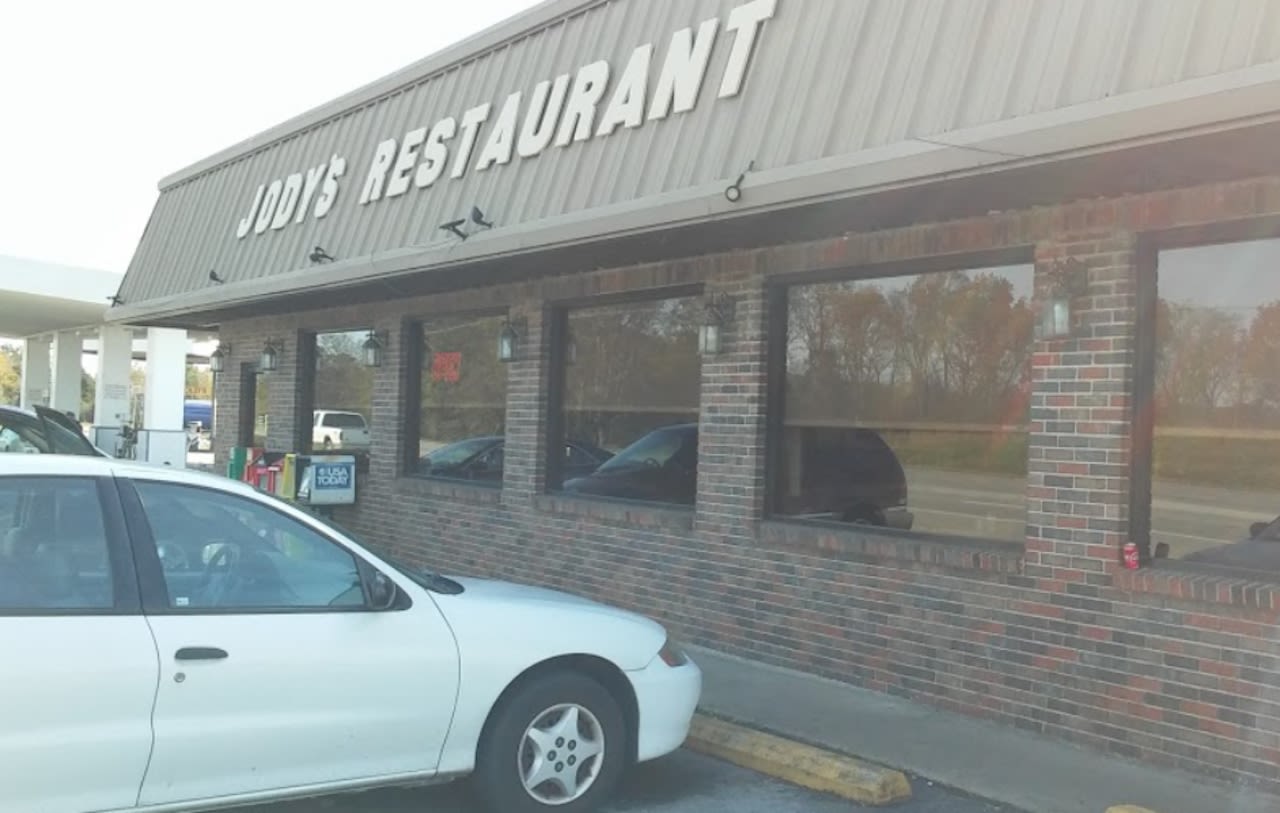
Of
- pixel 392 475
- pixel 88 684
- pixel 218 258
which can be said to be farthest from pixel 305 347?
pixel 88 684

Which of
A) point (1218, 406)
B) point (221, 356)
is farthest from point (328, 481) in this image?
point (1218, 406)

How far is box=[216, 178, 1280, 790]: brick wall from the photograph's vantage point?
5.52 m

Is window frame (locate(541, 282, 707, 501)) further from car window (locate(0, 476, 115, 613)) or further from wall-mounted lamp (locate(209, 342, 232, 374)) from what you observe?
wall-mounted lamp (locate(209, 342, 232, 374))

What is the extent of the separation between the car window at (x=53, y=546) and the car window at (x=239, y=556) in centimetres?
20

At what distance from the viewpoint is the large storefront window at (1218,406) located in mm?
5668

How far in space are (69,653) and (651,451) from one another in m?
5.53

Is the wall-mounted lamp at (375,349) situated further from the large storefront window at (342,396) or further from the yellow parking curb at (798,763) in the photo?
the yellow parking curb at (798,763)

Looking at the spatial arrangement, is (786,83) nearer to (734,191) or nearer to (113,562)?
(734,191)

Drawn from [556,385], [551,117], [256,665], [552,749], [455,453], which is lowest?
[552,749]

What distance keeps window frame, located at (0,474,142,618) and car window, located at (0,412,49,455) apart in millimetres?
6655

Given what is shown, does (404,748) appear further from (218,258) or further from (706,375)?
(218,258)

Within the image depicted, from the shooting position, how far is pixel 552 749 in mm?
4801

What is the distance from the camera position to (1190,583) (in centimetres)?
552

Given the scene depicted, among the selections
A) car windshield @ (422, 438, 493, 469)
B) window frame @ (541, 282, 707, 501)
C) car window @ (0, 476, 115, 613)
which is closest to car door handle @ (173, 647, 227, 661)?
car window @ (0, 476, 115, 613)
